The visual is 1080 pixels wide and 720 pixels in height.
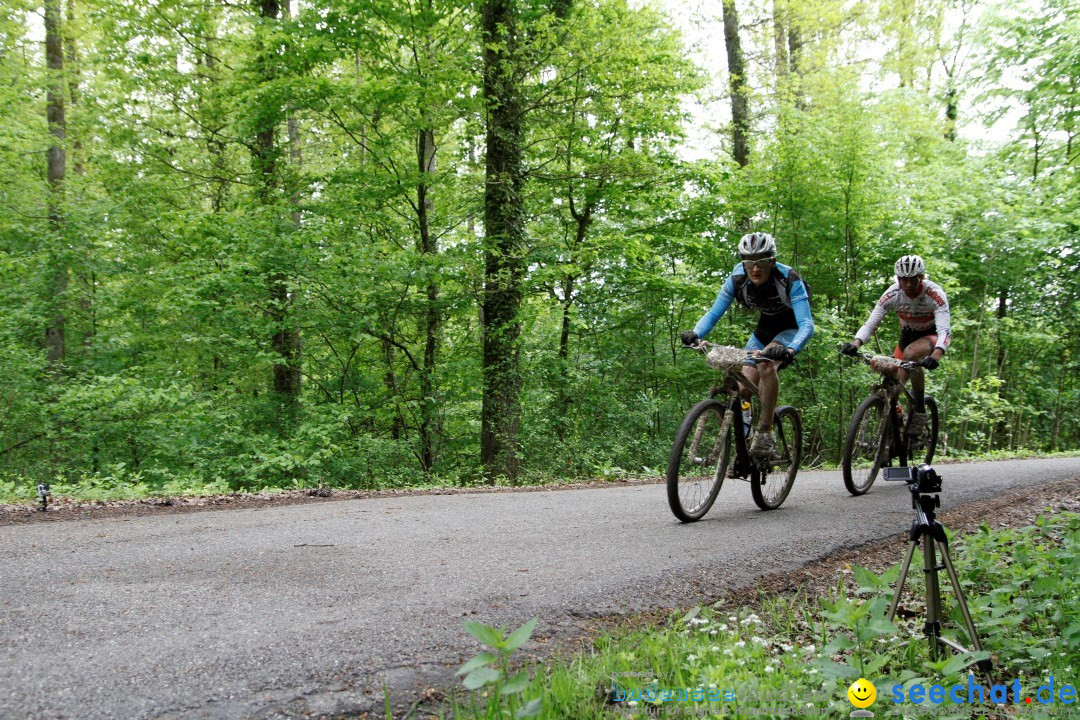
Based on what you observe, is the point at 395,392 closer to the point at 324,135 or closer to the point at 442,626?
the point at 324,135

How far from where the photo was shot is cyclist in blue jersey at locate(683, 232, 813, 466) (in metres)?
6.02

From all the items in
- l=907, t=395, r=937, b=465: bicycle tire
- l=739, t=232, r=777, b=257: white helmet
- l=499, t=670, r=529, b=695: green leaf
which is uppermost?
l=739, t=232, r=777, b=257: white helmet

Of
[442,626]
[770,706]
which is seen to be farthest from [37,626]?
[770,706]

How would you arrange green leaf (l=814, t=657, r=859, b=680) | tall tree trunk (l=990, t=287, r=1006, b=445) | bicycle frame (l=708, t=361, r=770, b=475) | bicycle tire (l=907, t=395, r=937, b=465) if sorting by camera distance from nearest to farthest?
1. green leaf (l=814, t=657, r=859, b=680)
2. bicycle frame (l=708, t=361, r=770, b=475)
3. bicycle tire (l=907, t=395, r=937, b=465)
4. tall tree trunk (l=990, t=287, r=1006, b=445)

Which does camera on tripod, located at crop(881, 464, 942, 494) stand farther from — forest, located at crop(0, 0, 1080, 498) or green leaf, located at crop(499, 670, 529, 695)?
forest, located at crop(0, 0, 1080, 498)

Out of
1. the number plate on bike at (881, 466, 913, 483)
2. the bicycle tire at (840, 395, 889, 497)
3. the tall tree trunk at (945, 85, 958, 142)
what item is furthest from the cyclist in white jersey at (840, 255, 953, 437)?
the tall tree trunk at (945, 85, 958, 142)

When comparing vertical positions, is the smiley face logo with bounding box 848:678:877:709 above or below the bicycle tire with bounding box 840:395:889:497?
below

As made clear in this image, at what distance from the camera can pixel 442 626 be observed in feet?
10.3

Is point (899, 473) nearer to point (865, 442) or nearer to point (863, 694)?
point (863, 694)

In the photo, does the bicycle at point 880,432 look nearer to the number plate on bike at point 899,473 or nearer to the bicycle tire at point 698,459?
the bicycle tire at point 698,459

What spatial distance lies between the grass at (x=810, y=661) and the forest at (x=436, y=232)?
23.8ft

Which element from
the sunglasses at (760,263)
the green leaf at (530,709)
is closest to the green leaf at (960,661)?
the green leaf at (530,709)

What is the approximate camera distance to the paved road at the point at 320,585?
250 centimetres

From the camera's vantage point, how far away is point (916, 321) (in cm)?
830
